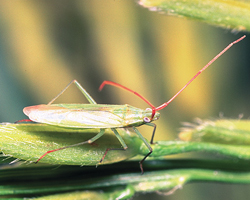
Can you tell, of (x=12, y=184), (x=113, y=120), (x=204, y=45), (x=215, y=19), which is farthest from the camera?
(x=204, y=45)

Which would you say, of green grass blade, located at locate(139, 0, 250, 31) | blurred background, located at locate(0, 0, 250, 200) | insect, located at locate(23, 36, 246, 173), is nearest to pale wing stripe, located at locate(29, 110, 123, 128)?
insect, located at locate(23, 36, 246, 173)

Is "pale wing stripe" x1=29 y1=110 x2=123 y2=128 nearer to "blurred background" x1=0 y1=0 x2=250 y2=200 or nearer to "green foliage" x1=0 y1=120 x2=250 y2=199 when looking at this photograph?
"green foliage" x1=0 y1=120 x2=250 y2=199

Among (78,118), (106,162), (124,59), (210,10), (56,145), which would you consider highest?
(124,59)

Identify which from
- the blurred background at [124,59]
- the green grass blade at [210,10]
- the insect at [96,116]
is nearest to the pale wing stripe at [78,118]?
the insect at [96,116]

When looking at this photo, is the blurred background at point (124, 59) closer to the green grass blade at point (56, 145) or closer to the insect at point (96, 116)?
the insect at point (96, 116)

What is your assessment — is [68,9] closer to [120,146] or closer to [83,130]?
[83,130]

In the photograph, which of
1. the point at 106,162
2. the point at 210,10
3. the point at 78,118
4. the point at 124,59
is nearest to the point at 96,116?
the point at 78,118

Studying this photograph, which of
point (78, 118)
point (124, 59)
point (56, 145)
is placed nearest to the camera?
point (56, 145)

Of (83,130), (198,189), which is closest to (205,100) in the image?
(198,189)

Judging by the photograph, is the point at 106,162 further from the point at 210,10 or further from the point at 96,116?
the point at 210,10
